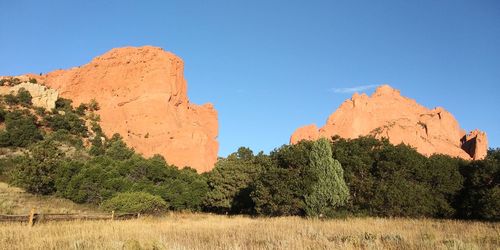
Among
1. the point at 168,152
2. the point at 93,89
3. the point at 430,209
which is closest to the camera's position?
the point at 430,209

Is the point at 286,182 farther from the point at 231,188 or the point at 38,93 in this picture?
the point at 38,93

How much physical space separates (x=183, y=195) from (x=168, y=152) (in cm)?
4038

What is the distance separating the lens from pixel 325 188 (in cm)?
2423

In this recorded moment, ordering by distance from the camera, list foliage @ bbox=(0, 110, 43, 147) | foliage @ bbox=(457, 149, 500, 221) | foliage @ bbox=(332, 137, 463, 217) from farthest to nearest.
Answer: foliage @ bbox=(0, 110, 43, 147) < foliage @ bbox=(332, 137, 463, 217) < foliage @ bbox=(457, 149, 500, 221)

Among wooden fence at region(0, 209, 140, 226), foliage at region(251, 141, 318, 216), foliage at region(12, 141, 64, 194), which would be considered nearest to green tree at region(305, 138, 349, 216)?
foliage at region(251, 141, 318, 216)

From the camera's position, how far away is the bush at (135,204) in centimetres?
2538

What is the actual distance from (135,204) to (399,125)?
275ft

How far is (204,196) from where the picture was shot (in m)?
42.8

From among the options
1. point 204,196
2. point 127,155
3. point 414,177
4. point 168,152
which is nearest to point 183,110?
point 168,152

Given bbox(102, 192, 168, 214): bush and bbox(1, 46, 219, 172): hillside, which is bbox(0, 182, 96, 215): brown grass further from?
bbox(1, 46, 219, 172): hillside

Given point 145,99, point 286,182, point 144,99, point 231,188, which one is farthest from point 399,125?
point 286,182

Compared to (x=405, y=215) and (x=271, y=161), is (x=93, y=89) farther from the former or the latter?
(x=405, y=215)

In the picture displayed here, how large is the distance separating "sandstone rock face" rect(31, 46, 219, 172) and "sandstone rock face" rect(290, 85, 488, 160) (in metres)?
33.3

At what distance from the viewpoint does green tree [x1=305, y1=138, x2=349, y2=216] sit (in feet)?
78.7
